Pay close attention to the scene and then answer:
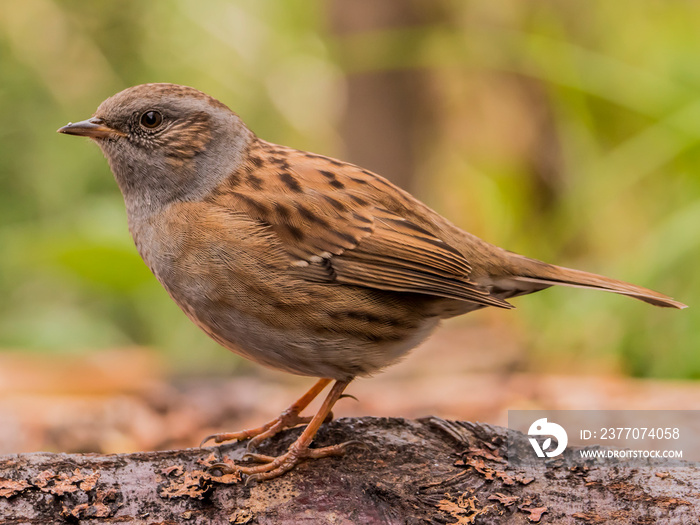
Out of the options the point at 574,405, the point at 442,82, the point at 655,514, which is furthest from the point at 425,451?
the point at 442,82

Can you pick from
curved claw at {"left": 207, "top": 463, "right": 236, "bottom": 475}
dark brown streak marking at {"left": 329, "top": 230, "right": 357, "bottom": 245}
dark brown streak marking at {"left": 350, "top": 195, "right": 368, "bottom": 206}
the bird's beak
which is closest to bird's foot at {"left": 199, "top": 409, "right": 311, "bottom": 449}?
curved claw at {"left": 207, "top": 463, "right": 236, "bottom": 475}

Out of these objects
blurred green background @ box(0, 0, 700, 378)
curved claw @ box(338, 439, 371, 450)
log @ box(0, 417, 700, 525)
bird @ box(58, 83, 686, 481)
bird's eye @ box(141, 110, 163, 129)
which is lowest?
log @ box(0, 417, 700, 525)

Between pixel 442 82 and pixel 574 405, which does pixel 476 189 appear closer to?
pixel 442 82

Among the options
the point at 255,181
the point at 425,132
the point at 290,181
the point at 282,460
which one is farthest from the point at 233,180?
the point at 425,132

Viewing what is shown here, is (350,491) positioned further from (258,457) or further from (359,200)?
(359,200)

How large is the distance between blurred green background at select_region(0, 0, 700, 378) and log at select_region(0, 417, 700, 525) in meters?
2.70

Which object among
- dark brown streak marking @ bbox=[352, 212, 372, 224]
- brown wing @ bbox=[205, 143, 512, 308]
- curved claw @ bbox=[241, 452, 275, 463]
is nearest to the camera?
curved claw @ bbox=[241, 452, 275, 463]

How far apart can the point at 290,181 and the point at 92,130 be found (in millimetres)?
792

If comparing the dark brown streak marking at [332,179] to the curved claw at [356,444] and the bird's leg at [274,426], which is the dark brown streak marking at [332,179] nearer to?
the bird's leg at [274,426]

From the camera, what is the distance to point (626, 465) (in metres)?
2.62

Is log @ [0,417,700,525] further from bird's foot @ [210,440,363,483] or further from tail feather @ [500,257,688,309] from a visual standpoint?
tail feather @ [500,257,688,309]

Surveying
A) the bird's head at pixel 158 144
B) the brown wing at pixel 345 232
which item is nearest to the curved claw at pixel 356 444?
the brown wing at pixel 345 232

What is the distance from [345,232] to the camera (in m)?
2.96
